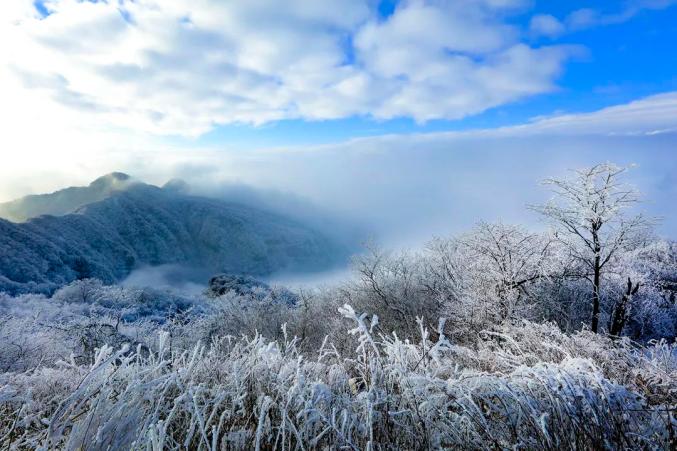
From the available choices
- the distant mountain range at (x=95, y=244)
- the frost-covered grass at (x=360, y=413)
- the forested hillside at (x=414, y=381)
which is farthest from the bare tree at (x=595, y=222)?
the distant mountain range at (x=95, y=244)

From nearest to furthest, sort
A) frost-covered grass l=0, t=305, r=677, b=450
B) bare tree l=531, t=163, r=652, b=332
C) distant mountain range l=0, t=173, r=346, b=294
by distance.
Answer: frost-covered grass l=0, t=305, r=677, b=450, bare tree l=531, t=163, r=652, b=332, distant mountain range l=0, t=173, r=346, b=294

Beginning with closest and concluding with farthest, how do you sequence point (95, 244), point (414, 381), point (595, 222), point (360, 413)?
point (360, 413), point (414, 381), point (595, 222), point (95, 244)

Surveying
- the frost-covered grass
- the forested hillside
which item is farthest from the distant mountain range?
the frost-covered grass

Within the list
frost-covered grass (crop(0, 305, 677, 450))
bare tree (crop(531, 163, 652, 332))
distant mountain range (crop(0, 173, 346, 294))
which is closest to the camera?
frost-covered grass (crop(0, 305, 677, 450))

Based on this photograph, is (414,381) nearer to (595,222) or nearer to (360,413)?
(360,413)

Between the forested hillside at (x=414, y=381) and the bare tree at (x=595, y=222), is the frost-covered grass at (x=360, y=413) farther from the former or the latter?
the bare tree at (x=595, y=222)

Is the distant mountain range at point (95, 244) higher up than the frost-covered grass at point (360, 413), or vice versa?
the frost-covered grass at point (360, 413)

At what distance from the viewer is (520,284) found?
740 inches

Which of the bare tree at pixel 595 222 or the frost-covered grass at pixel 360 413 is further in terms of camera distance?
the bare tree at pixel 595 222

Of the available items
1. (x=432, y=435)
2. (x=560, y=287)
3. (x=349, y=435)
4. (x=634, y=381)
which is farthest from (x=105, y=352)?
(x=560, y=287)

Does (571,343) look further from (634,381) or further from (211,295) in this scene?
(211,295)

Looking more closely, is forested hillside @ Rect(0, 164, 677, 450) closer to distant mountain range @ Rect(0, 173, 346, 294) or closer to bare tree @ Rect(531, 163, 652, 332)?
bare tree @ Rect(531, 163, 652, 332)

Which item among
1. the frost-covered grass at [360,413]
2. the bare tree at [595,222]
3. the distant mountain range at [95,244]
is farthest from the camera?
the distant mountain range at [95,244]

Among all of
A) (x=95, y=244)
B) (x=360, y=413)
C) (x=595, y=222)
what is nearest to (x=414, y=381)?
(x=360, y=413)
